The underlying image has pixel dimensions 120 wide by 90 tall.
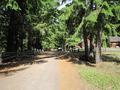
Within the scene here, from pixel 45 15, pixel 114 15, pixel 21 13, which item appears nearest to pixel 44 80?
pixel 114 15

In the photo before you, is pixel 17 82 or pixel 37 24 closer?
pixel 17 82

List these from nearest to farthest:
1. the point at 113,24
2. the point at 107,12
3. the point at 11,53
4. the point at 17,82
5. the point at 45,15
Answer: the point at 17,82, the point at 107,12, the point at 113,24, the point at 11,53, the point at 45,15

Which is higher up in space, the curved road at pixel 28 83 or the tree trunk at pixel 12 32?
the tree trunk at pixel 12 32

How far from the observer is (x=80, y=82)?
1845 cm

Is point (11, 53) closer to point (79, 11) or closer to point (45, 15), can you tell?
point (79, 11)

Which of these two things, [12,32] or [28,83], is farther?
[12,32]

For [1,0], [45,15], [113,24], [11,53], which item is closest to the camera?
[1,0]

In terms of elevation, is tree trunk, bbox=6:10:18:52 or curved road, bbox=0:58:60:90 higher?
tree trunk, bbox=6:10:18:52

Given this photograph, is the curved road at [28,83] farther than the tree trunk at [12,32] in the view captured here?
No

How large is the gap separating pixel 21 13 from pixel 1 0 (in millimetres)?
6418

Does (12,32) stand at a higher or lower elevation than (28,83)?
higher

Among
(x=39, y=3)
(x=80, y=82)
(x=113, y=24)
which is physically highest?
(x=39, y=3)

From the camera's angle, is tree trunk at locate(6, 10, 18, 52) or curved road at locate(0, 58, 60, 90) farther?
tree trunk at locate(6, 10, 18, 52)

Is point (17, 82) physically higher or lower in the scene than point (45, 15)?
lower
